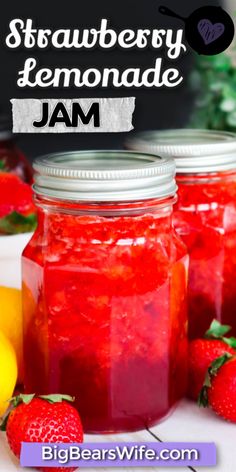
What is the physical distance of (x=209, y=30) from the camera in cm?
83

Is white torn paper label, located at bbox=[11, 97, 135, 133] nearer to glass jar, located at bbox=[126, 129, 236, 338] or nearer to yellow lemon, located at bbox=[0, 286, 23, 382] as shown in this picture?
glass jar, located at bbox=[126, 129, 236, 338]

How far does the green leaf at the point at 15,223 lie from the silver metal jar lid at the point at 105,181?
23cm

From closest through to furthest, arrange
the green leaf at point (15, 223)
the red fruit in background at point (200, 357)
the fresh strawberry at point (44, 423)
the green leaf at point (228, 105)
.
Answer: the fresh strawberry at point (44, 423)
the red fruit in background at point (200, 357)
the green leaf at point (15, 223)
the green leaf at point (228, 105)

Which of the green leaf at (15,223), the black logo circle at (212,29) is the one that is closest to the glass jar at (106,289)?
the black logo circle at (212,29)

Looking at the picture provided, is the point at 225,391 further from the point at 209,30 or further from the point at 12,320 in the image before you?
the point at 209,30

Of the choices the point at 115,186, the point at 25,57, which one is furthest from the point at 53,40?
the point at 115,186

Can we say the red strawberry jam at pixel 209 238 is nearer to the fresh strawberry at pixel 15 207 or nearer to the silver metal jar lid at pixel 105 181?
the silver metal jar lid at pixel 105 181

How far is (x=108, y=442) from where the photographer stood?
0.78 m

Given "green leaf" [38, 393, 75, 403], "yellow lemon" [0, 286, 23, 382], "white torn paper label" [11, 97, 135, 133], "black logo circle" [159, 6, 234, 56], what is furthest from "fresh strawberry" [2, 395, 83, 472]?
"black logo circle" [159, 6, 234, 56]

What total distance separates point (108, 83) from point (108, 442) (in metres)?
0.34

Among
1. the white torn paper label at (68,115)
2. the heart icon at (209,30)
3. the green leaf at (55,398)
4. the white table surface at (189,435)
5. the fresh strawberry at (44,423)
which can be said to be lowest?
the white table surface at (189,435)

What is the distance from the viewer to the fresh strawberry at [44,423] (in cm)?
73

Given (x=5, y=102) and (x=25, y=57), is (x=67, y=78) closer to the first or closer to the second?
(x=25, y=57)

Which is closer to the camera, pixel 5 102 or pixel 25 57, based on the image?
pixel 25 57
